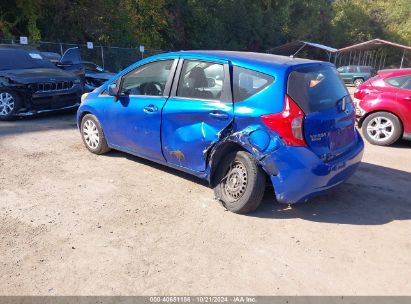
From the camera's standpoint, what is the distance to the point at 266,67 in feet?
13.6

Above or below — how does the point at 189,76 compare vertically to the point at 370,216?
above

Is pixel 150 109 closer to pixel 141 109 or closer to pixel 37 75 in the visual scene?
pixel 141 109

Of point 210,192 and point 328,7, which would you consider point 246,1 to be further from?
point 210,192

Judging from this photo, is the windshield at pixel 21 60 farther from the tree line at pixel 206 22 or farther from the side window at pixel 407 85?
the tree line at pixel 206 22

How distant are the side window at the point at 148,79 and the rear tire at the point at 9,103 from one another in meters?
3.88

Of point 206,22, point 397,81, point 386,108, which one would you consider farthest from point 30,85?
point 206,22

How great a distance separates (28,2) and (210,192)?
699 inches

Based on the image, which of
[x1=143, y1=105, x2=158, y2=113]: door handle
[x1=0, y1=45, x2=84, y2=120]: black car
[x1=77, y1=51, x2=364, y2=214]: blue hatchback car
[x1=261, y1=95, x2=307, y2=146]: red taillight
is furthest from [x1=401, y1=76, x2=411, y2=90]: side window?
[x1=0, y1=45, x2=84, y2=120]: black car

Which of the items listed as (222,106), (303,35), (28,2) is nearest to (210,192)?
(222,106)

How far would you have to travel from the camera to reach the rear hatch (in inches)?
157

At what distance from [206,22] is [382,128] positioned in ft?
84.6

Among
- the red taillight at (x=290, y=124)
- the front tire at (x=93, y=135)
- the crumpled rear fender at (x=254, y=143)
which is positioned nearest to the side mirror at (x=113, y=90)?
the front tire at (x=93, y=135)

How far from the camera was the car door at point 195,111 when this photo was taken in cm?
434

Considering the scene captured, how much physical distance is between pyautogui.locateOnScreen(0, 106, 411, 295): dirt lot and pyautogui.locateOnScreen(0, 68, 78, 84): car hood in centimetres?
312
